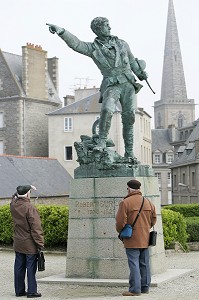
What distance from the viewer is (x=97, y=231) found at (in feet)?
39.7

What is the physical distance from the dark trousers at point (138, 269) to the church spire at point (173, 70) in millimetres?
131059

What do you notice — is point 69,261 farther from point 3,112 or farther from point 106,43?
point 3,112

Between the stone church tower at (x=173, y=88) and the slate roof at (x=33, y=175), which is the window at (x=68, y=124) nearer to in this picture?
the slate roof at (x=33, y=175)

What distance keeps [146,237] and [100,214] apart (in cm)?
179

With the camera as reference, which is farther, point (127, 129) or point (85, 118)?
point (85, 118)

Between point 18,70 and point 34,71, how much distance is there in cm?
217

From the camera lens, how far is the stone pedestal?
12.0m

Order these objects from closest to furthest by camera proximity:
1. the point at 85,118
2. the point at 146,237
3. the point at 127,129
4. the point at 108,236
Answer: the point at 146,237 → the point at 108,236 → the point at 127,129 → the point at 85,118

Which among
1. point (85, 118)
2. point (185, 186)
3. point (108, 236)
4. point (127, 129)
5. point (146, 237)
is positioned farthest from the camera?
point (185, 186)

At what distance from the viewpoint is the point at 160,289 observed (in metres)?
11.2

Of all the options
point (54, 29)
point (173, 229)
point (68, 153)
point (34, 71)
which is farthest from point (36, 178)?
point (54, 29)

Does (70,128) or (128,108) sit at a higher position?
(70,128)

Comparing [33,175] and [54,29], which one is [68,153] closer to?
[33,175]

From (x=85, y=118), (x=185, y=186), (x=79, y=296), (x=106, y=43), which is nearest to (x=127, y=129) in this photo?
(x=106, y=43)
